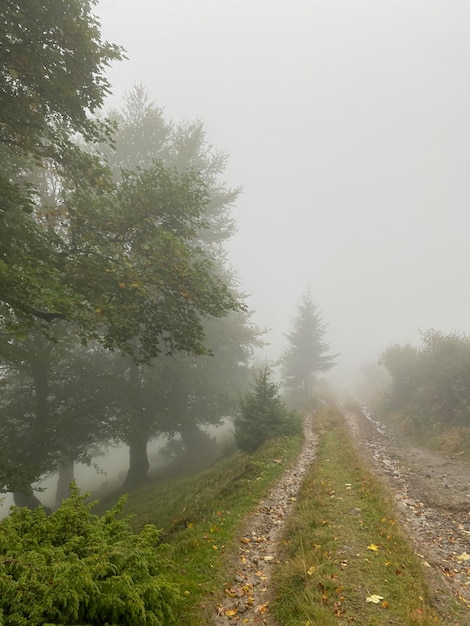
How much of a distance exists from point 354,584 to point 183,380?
55.5ft

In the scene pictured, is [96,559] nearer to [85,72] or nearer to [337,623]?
[337,623]

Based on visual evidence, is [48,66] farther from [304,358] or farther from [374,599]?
[304,358]

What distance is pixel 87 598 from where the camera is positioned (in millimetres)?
3375

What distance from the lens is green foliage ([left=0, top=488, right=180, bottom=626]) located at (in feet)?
10.5

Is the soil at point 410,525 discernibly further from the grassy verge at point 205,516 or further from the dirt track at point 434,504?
the grassy verge at point 205,516

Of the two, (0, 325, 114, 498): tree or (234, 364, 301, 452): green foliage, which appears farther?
(234, 364, 301, 452): green foliage

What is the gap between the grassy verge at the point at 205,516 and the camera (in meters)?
5.87

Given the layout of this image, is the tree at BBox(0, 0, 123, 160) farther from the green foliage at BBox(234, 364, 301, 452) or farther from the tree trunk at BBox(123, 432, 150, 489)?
the tree trunk at BBox(123, 432, 150, 489)

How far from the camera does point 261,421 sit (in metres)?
17.7

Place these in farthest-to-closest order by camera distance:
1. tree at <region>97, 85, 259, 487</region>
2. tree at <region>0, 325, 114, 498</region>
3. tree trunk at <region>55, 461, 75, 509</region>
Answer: tree trunk at <region>55, 461, 75, 509</region> → tree at <region>97, 85, 259, 487</region> → tree at <region>0, 325, 114, 498</region>

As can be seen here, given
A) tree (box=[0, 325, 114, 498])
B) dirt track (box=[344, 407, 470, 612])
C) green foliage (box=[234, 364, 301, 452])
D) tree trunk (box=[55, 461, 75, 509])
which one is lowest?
tree trunk (box=[55, 461, 75, 509])

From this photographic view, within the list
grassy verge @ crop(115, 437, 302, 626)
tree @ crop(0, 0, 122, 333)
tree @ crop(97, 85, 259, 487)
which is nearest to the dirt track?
grassy verge @ crop(115, 437, 302, 626)

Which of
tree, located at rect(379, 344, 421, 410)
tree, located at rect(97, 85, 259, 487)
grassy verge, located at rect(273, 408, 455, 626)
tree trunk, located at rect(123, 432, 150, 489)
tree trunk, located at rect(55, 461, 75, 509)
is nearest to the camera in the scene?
grassy verge, located at rect(273, 408, 455, 626)

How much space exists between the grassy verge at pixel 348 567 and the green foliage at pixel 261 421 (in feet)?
23.0
